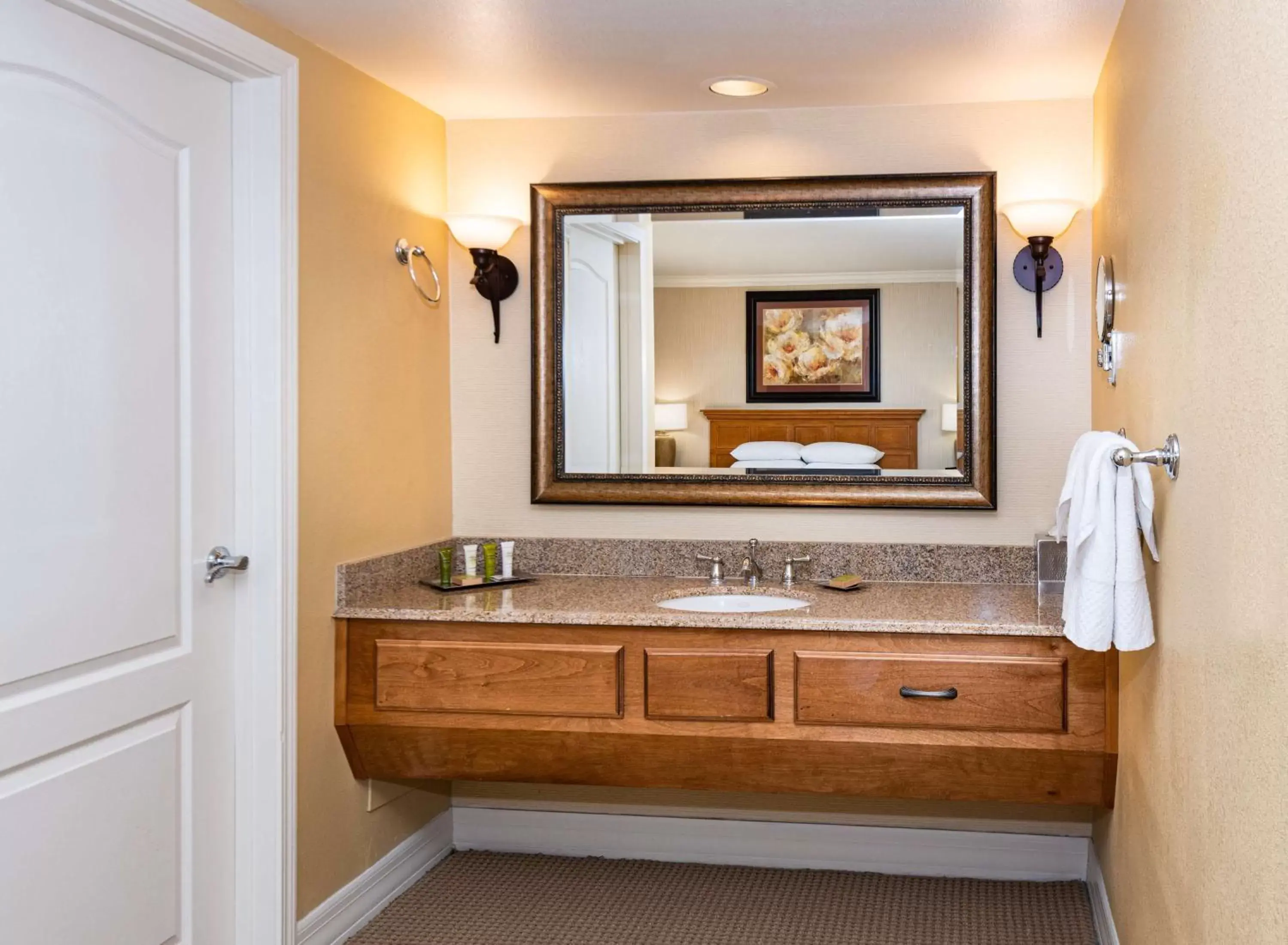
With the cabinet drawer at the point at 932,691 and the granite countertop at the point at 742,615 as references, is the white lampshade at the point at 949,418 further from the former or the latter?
the cabinet drawer at the point at 932,691

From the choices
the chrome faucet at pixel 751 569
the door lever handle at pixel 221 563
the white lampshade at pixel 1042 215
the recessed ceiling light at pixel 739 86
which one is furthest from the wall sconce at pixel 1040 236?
the door lever handle at pixel 221 563

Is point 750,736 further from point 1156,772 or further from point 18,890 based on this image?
point 18,890

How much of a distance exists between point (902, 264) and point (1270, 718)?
2052mm

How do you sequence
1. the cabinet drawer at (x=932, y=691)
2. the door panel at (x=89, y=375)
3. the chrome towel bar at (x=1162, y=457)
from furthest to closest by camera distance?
the cabinet drawer at (x=932, y=691), the door panel at (x=89, y=375), the chrome towel bar at (x=1162, y=457)

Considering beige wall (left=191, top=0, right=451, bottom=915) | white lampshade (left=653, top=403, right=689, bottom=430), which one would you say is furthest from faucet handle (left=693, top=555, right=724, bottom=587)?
beige wall (left=191, top=0, right=451, bottom=915)

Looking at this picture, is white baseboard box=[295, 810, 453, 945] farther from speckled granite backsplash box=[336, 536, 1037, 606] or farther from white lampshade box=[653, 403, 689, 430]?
white lampshade box=[653, 403, 689, 430]

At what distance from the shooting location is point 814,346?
3.16 meters

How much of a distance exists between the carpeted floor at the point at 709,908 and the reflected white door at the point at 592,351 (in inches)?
45.6

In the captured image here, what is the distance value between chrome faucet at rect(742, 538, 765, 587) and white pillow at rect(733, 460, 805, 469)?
212 millimetres

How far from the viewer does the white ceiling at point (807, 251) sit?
10.2 feet

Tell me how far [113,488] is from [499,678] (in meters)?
0.99

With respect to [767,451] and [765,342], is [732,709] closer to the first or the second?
[767,451]

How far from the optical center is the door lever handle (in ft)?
7.80

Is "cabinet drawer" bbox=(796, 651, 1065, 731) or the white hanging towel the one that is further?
"cabinet drawer" bbox=(796, 651, 1065, 731)
